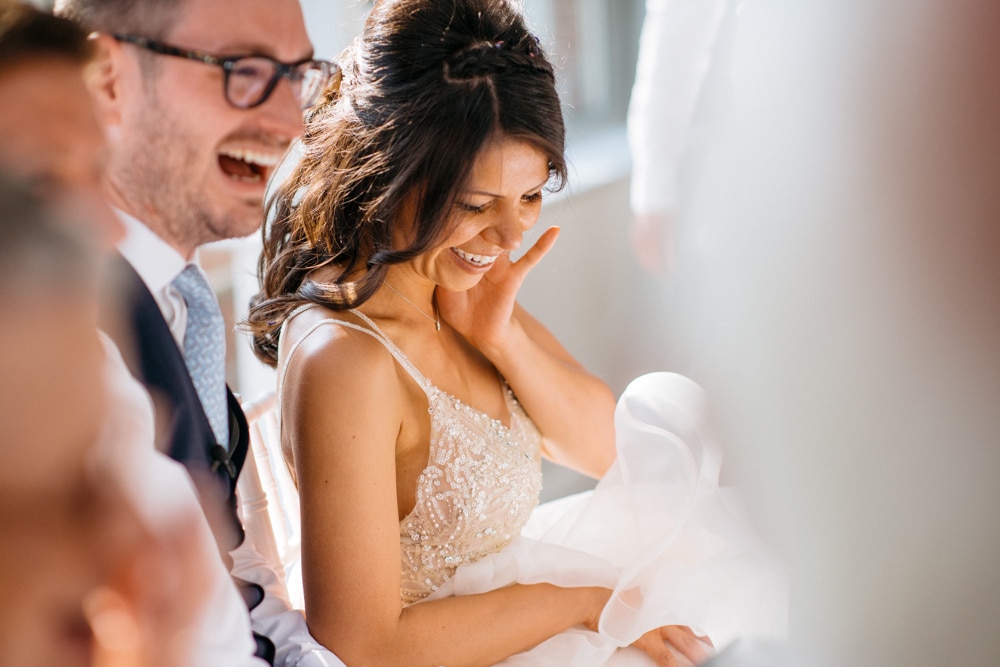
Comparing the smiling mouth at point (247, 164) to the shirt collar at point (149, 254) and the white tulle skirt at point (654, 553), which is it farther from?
the white tulle skirt at point (654, 553)

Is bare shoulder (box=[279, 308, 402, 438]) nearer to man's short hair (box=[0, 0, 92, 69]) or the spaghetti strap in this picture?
the spaghetti strap

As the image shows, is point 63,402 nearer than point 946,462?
Yes

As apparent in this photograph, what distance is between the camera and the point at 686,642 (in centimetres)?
99

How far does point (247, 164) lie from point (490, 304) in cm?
58

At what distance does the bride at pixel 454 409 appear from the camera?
862 millimetres

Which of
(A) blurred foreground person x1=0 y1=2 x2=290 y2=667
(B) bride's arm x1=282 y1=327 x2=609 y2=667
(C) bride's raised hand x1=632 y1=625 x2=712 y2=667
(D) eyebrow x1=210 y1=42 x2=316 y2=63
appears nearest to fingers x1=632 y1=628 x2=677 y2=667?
(C) bride's raised hand x1=632 y1=625 x2=712 y2=667

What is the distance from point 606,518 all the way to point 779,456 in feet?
1.13

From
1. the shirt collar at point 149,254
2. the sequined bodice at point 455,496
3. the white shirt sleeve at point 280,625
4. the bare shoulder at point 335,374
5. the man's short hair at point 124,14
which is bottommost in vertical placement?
the white shirt sleeve at point 280,625

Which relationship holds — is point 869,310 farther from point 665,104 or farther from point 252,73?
point 252,73

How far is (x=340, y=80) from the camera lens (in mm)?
960

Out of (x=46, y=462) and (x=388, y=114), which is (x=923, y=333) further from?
(x=46, y=462)

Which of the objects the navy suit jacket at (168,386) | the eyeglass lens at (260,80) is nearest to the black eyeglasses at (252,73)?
the eyeglass lens at (260,80)

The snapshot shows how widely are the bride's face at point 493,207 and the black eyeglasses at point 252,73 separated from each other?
1.06ft

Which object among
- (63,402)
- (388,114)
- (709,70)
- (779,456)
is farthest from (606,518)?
(63,402)
